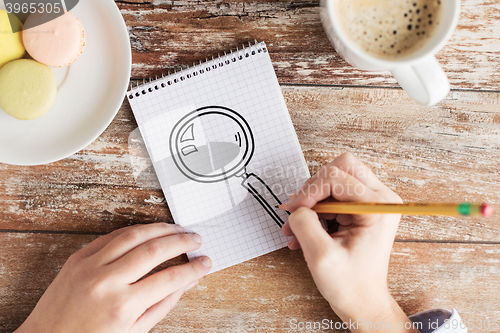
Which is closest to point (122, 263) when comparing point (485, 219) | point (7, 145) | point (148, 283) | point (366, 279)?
point (148, 283)

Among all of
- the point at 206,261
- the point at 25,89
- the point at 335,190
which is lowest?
the point at 206,261

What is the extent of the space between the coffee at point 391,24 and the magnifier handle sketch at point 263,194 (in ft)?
1.00

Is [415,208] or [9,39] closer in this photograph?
[415,208]

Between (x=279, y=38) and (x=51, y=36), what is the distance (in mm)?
403

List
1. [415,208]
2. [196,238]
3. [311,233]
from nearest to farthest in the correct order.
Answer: [415,208]
[311,233]
[196,238]

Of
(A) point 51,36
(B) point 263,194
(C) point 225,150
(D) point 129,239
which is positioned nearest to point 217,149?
(C) point 225,150

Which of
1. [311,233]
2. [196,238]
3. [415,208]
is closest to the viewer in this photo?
[415,208]

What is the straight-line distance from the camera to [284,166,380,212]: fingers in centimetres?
57

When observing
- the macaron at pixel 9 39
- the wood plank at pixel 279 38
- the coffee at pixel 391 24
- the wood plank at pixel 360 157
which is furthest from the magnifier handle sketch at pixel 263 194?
the macaron at pixel 9 39

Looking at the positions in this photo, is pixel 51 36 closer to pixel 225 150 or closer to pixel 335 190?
pixel 225 150

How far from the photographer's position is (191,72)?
0.67 m

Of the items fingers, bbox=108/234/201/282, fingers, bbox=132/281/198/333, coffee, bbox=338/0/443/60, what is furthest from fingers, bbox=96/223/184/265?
coffee, bbox=338/0/443/60

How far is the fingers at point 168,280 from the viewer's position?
0.60 m

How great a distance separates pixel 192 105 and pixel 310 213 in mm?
312
